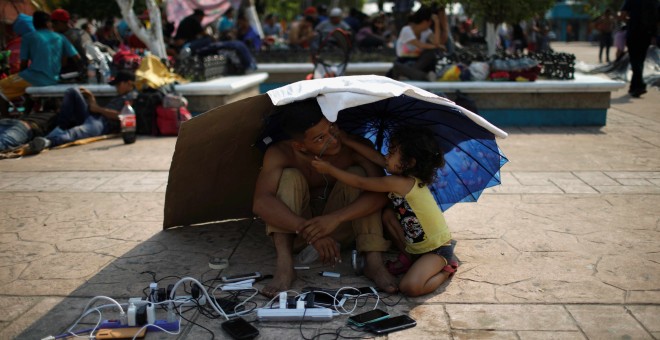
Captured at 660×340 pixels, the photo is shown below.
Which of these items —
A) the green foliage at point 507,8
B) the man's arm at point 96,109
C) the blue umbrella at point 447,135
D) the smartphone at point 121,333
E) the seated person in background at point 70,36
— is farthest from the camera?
the green foliage at point 507,8

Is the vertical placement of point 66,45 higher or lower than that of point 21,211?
higher

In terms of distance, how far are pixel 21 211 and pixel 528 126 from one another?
701 centimetres

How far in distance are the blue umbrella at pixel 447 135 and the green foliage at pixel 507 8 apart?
22.4ft

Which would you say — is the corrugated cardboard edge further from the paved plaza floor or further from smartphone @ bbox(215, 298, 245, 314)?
smartphone @ bbox(215, 298, 245, 314)

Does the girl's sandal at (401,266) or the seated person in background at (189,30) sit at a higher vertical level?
the seated person in background at (189,30)

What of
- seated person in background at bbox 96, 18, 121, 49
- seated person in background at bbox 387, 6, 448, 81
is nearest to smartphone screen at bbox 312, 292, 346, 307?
seated person in background at bbox 387, 6, 448, 81

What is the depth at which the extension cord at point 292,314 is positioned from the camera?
11.3 ft

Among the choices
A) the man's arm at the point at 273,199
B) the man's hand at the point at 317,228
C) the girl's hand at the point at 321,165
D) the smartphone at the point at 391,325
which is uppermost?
the girl's hand at the point at 321,165

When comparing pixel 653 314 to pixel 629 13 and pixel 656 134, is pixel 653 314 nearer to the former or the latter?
pixel 656 134

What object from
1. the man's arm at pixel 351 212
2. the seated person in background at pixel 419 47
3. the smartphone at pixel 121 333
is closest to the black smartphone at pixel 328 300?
the man's arm at pixel 351 212

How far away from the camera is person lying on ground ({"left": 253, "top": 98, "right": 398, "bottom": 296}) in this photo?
3908 millimetres

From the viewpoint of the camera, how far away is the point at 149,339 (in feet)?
10.9

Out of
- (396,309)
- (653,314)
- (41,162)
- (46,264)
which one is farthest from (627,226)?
(41,162)

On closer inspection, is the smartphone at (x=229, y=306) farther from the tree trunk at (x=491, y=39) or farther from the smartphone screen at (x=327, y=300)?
the tree trunk at (x=491, y=39)
